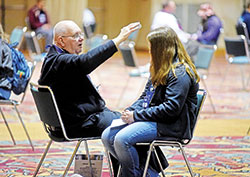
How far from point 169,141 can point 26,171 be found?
57.9 inches

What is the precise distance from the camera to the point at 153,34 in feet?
11.8

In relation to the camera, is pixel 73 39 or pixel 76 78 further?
pixel 73 39

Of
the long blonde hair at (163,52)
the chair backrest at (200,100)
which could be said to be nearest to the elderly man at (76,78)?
the long blonde hair at (163,52)

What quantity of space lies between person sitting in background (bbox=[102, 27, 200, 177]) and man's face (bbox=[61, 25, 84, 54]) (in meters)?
0.54

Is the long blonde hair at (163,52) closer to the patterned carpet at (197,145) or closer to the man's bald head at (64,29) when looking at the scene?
the man's bald head at (64,29)

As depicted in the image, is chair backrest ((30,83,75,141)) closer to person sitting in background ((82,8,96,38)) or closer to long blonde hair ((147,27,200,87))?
long blonde hair ((147,27,200,87))

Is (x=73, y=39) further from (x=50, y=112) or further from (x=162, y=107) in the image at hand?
(x=162, y=107)

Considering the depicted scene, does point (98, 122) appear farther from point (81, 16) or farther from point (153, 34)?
point (81, 16)

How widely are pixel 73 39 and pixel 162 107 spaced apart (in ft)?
2.66

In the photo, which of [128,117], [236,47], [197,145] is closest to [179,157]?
[197,145]

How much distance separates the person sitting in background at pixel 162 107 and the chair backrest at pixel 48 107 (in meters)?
0.32

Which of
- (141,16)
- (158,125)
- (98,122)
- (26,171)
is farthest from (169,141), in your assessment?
(141,16)

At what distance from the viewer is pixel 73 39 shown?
3.83 metres

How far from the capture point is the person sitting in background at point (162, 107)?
11.4 feet
